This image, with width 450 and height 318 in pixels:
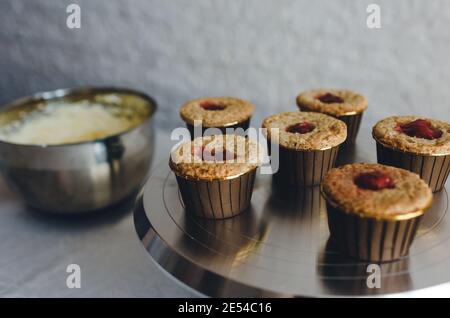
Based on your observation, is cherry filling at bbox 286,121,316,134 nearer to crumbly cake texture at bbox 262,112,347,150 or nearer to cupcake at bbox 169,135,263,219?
crumbly cake texture at bbox 262,112,347,150

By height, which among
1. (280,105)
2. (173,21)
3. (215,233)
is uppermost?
(173,21)

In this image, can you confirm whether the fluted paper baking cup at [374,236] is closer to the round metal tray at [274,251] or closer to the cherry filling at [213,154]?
the round metal tray at [274,251]

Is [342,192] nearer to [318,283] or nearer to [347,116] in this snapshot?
[318,283]

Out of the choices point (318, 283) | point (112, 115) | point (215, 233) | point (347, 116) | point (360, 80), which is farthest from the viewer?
point (360, 80)

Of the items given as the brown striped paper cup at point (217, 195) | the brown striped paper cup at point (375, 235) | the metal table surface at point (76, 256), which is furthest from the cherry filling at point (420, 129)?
the metal table surface at point (76, 256)

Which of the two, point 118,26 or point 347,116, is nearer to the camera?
point 347,116
